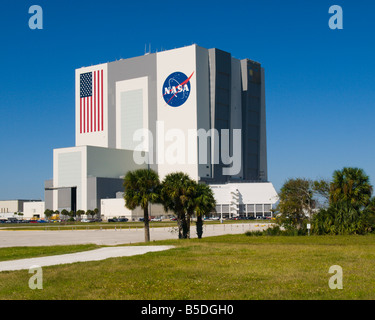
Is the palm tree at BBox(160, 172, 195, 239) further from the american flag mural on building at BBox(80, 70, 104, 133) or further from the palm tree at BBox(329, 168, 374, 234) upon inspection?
the american flag mural on building at BBox(80, 70, 104, 133)

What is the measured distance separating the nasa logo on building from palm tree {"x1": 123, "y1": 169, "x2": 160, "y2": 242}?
11236 centimetres

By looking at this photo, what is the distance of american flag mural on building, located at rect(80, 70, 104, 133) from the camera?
595 feet

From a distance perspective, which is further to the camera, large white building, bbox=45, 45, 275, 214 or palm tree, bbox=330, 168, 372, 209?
large white building, bbox=45, 45, 275, 214

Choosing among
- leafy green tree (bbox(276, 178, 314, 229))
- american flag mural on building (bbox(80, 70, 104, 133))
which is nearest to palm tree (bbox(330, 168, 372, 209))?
leafy green tree (bbox(276, 178, 314, 229))

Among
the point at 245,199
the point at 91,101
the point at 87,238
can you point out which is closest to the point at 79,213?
the point at 91,101

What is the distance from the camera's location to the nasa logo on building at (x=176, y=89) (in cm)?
15662

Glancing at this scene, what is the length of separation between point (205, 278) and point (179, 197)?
27839 millimetres

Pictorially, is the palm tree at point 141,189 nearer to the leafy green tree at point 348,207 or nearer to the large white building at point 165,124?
the leafy green tree at point 348,207

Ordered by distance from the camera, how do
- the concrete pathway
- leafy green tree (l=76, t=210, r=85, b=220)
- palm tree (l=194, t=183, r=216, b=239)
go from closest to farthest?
the concrete pathway
palm tree (l=194, t=183, r=216, b=239)
leafy green tree (l=76, t=210, r=85, b=220)

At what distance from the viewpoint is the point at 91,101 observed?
184250 mm

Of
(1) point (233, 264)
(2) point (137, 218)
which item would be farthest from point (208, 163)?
(1) point (233, 264)

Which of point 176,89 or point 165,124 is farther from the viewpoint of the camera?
point 165,124

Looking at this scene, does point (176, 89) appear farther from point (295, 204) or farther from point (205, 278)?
point (205, 278)
